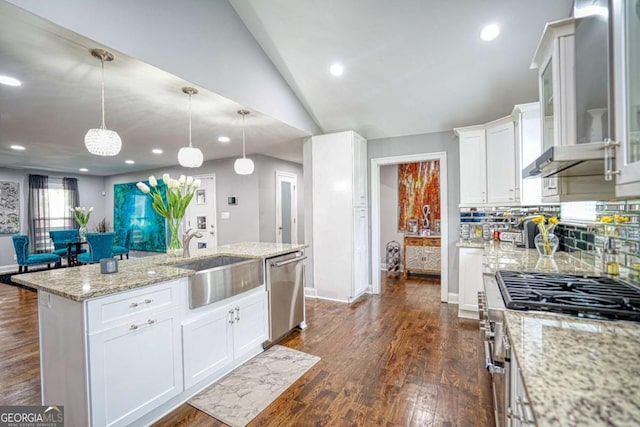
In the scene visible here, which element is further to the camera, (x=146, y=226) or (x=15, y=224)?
(x=146, y=226)

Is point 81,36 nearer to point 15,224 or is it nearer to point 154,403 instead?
point 154,403

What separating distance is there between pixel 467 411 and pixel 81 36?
135 inches

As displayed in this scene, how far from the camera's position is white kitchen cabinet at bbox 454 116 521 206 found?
332 cm

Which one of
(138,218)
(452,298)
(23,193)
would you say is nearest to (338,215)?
(452,298)

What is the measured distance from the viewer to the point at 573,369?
0.79 m

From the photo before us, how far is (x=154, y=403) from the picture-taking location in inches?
71.6

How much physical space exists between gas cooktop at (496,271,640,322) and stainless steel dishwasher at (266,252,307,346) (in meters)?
1.92

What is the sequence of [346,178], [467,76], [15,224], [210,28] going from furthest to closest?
[15,224] → [346,178] → [467,76] → [210,28]

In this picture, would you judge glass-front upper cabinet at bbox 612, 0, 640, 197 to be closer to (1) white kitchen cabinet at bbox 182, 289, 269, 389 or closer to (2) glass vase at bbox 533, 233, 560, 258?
(2) glass vase at bbox 533, 233, 560, 258

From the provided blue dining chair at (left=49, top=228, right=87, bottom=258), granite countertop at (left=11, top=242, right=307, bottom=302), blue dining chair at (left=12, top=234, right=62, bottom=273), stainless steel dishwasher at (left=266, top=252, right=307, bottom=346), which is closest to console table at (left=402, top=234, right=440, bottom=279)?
stainless steel dishwasher at (left=266, top=252, right=307, bottom=346)

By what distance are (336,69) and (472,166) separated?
2.10 m

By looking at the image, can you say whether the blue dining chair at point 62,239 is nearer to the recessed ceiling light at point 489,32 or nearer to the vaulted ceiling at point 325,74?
the vaulted ceiling at point 325,74

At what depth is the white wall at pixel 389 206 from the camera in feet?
20.5

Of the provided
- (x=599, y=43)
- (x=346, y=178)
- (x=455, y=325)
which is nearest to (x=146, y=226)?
(x=346, y=178)
